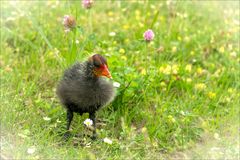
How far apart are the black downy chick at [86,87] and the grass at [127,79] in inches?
13.4

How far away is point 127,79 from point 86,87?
0.78 meters

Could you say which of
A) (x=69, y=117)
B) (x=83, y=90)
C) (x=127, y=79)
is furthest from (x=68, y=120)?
(x=127, y=79)

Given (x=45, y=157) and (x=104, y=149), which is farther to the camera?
(x=104, y=149)

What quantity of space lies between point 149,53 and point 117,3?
152 cm

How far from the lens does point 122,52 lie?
6.22 meters

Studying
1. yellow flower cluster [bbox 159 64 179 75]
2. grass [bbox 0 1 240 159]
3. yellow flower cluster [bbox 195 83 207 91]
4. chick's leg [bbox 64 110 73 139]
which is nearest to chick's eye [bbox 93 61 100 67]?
chick's leg [bbox 64 110 73 139]

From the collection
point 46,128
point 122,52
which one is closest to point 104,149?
point 46,128

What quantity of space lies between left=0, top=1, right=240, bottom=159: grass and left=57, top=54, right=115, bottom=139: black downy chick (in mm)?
341

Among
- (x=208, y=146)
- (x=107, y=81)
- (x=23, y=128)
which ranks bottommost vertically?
(x=208, y=146)

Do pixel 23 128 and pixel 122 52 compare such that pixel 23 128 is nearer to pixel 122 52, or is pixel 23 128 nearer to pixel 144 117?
pixel 144 117

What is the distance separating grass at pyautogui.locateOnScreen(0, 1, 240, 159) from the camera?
16.3 ft

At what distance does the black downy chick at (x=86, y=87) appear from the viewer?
4656mm

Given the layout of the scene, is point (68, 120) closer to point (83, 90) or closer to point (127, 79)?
point (83, 90)

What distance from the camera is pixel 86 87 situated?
4.70 m
